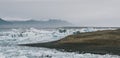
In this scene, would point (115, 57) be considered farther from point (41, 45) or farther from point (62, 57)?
point (41, 45)

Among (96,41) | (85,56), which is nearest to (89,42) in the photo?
(96,41)

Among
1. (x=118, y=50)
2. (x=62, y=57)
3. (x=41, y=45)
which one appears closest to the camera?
(x=62, y=57)

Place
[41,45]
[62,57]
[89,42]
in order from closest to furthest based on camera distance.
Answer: [62,57] < [89,42] < [41,45]

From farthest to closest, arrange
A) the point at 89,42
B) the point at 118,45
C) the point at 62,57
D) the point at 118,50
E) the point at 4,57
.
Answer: the point at 89,42 < the point at 118,45 < the point at 118,50 < the point at 62,57 < the point at 4,57

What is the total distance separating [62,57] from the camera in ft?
196

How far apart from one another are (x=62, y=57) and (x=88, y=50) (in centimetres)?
1530

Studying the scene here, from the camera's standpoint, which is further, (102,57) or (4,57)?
(102,57)

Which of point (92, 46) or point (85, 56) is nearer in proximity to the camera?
point (85, 56)

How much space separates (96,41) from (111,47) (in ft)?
29.1

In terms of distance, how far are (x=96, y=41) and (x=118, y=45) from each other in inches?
316

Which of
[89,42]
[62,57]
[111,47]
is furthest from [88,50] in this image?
[62,57]

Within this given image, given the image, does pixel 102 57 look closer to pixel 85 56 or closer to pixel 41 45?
pixel 85 56

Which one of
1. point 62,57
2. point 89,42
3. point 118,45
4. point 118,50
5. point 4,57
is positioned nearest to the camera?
point 4,57

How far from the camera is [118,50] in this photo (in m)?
72.0
